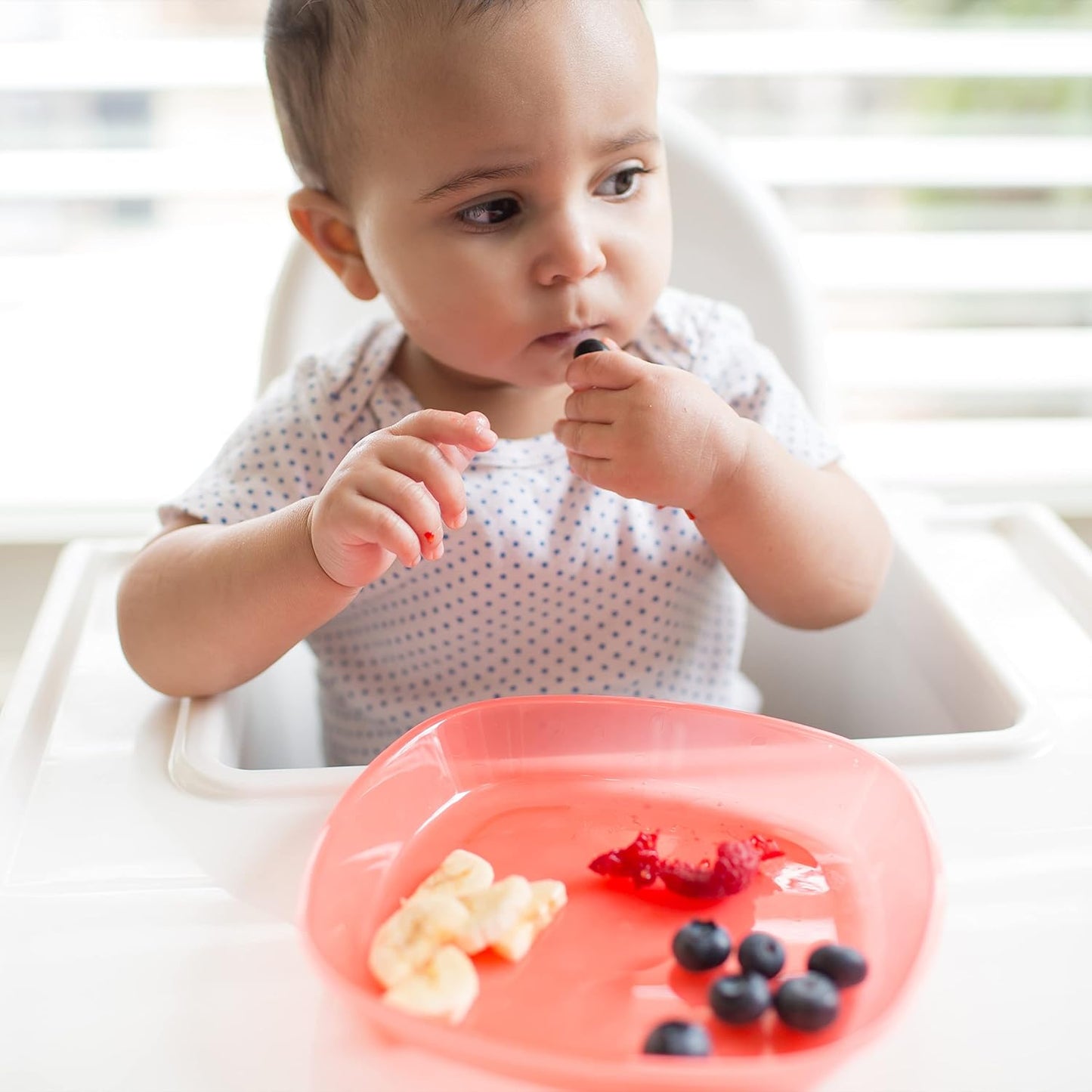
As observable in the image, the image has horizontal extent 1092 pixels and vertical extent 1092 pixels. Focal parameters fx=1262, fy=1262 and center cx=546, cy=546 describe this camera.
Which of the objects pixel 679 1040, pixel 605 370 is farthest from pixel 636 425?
pixel 679 1040

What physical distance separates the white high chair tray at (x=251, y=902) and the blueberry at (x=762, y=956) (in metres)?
0.04

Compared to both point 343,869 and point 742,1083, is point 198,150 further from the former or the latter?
point 742,1083

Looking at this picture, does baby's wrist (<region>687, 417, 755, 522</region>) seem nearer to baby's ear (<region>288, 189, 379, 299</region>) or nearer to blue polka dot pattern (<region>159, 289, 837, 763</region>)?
blue polka dot pattern (<region>159, 289, 837, 763</region>)

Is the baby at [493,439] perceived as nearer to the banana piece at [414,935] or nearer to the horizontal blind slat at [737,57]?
the banana piece at [414,935]

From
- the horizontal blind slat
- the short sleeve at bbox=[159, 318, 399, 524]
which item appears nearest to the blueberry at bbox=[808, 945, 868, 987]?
the short sleeve at bbox=[159, 318, 399, 524]

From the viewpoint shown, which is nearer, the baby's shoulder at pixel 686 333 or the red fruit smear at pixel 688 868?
the red fruit smear at pixel 688 868

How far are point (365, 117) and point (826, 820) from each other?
1.57 feet

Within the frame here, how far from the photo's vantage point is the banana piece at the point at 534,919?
0.52 metres

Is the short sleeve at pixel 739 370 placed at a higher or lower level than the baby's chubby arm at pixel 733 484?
higher

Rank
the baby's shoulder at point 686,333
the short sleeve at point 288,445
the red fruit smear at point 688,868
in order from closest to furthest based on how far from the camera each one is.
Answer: the red fruit smear at point 688,868 → the short sleeve at point 288,445 → the baby's shoulder at point 686,333

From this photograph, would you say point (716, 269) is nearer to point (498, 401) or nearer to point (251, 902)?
point (498, 401)

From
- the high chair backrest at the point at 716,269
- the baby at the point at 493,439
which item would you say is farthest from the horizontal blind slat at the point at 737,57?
the baby at the point at 493,439

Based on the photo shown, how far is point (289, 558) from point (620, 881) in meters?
0.27

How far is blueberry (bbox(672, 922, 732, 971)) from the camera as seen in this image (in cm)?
51
